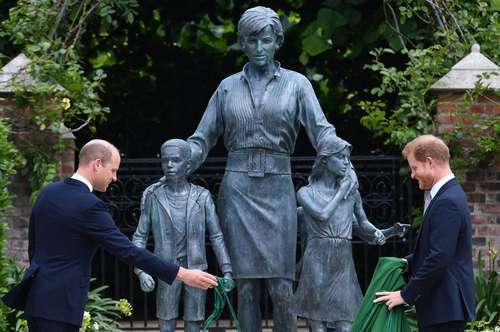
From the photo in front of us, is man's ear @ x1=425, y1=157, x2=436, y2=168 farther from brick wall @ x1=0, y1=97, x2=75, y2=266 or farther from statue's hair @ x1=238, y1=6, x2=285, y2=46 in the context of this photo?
brick wall @ x1=0, y1=97, x2=75, y2=266

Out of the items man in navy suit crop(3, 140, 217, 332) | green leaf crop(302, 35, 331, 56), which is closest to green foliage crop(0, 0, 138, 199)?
green leaf crop(302, 35, 331, 56)

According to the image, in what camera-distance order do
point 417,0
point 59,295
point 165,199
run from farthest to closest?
point 417,0
point 165,199
point 59,295

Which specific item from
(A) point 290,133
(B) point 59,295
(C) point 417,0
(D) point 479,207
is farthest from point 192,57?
(B) point 59,295

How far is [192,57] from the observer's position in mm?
11328

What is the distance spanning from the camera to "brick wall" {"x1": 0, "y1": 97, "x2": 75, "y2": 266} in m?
9.39

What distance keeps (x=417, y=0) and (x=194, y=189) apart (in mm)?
3667

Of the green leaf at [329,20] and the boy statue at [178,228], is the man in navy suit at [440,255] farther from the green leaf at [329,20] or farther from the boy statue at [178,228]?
the green leaf at [329,20]

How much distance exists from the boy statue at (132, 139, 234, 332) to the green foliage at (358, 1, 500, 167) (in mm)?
2777

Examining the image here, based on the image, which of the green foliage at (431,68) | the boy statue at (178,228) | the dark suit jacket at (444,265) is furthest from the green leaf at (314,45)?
the dark suit jacket at (444,265)

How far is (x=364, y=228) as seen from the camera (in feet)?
22.9

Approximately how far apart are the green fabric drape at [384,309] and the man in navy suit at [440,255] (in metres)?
0.07

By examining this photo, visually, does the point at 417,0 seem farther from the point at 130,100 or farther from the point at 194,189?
the point at 194,189

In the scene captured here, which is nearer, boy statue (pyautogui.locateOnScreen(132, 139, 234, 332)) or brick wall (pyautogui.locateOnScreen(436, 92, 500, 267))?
boy statue (pyautogui.locateOnScreen(132, 139, 234, 332))

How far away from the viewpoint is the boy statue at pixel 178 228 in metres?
6.80
